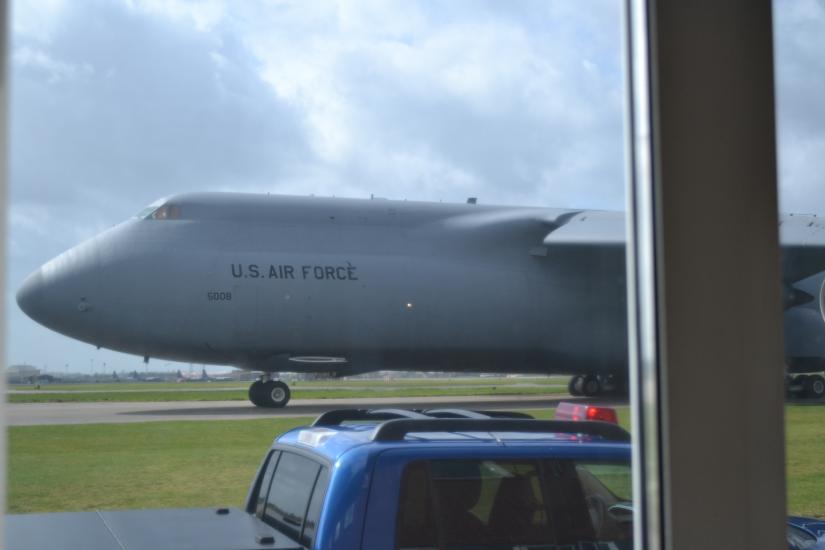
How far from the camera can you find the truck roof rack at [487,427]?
2027mm

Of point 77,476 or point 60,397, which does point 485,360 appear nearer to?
point 77,476

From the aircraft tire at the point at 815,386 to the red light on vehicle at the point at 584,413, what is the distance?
1.38 ft

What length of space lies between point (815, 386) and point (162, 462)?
8.23ft

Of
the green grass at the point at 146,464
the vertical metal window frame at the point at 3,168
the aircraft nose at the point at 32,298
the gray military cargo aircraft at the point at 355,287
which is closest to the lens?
the vertical metal window frame at the point at 3,168

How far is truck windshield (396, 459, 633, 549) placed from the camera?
190 cm

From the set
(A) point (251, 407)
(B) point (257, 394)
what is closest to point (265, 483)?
(A) point (251, 407)

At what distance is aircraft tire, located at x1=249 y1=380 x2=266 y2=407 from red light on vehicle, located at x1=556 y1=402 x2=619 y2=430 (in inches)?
65.9

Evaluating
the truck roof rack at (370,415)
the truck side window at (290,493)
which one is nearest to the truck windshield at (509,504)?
the truck side window at (290,493)

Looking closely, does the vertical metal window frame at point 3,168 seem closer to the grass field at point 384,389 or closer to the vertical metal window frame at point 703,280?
the vertical metal window frame at point 703,280

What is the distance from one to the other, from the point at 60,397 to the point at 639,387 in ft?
3.90

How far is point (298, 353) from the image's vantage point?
9.05m

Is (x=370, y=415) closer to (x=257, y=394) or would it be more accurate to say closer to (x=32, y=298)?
(x=32, y=298)

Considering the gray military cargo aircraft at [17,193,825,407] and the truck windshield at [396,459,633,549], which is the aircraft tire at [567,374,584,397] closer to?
the gray military cargo aircraft at [17,193,825,407]

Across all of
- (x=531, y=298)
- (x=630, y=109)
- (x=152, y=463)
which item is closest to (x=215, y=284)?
(x=531, y=298)
